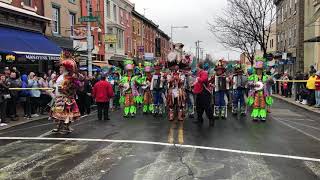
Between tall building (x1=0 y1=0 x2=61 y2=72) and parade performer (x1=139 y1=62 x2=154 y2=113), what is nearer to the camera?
parade performer (x1=139 y1=62 x2=154 y2=113)

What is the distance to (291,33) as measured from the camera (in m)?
39.1

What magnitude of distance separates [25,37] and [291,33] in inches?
981

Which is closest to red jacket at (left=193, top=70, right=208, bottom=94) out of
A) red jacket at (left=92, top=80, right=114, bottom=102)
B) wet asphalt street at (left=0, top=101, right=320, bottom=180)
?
wet asphalt street at (left=0, top=101, right=320, bottom=180)

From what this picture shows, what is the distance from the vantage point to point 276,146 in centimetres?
945

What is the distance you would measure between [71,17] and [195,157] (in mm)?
24175

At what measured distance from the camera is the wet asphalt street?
6.97 meters

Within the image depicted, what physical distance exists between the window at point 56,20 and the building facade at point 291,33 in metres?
18.8

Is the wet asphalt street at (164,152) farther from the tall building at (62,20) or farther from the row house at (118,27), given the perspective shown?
the row house at (118,27)

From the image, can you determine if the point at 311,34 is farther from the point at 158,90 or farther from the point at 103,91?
the point at 103,91

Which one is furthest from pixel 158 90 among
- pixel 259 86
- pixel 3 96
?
pixel 3 96

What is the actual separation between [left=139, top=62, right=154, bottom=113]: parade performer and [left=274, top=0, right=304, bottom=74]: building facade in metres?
22.2

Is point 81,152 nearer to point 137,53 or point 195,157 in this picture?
point 195,157

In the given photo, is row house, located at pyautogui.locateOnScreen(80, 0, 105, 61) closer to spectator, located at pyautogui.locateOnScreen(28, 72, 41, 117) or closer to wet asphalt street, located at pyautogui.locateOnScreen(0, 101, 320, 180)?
spectator, located at pyautogui.locateOnScreen(28, 72, 41, 117)

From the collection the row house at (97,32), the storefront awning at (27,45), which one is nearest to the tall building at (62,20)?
the row house at (97,32)
